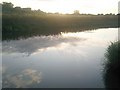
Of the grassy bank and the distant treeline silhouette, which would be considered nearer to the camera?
the distant treeline silhouette

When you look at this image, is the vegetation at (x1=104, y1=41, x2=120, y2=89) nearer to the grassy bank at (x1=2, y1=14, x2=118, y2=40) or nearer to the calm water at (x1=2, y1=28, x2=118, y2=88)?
the calm water at (x1=2, y1=28, x2=118, y2=88)

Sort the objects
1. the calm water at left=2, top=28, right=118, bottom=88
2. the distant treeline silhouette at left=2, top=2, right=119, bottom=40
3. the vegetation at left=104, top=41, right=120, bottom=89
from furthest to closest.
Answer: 1. the distant treeline silhouette at left=2, top=2, right=119, bottom=40
2. the vegetation at left=104, top=41, right=120, bottom=89
3. the calm water at left=2, top=28, right=118, bottom=88

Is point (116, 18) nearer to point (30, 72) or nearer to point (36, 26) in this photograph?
point (36, 26)

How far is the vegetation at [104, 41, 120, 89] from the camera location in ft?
44.2

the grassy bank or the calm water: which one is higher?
the grassy bank

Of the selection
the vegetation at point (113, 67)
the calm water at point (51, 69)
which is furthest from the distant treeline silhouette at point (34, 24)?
the vegetation at point (113, 67)

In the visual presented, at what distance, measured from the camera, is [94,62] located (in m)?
→ 18.4

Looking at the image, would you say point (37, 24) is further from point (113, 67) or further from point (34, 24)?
point (113, 67)

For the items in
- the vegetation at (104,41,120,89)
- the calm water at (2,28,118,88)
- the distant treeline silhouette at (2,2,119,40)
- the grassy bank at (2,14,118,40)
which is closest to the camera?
the calm water at (2,28,118,88)

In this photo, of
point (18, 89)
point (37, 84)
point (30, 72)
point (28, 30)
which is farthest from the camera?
point (28, 30)

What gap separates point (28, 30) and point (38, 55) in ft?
70.5

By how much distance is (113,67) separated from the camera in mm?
14578

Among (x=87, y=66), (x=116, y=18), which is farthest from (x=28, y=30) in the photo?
(x=116, y=18)

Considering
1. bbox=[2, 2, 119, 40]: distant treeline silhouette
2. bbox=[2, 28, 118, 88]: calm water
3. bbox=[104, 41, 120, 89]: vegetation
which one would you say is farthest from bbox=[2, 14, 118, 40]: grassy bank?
bbox=[104, 41, 120, 89]: vegetation
